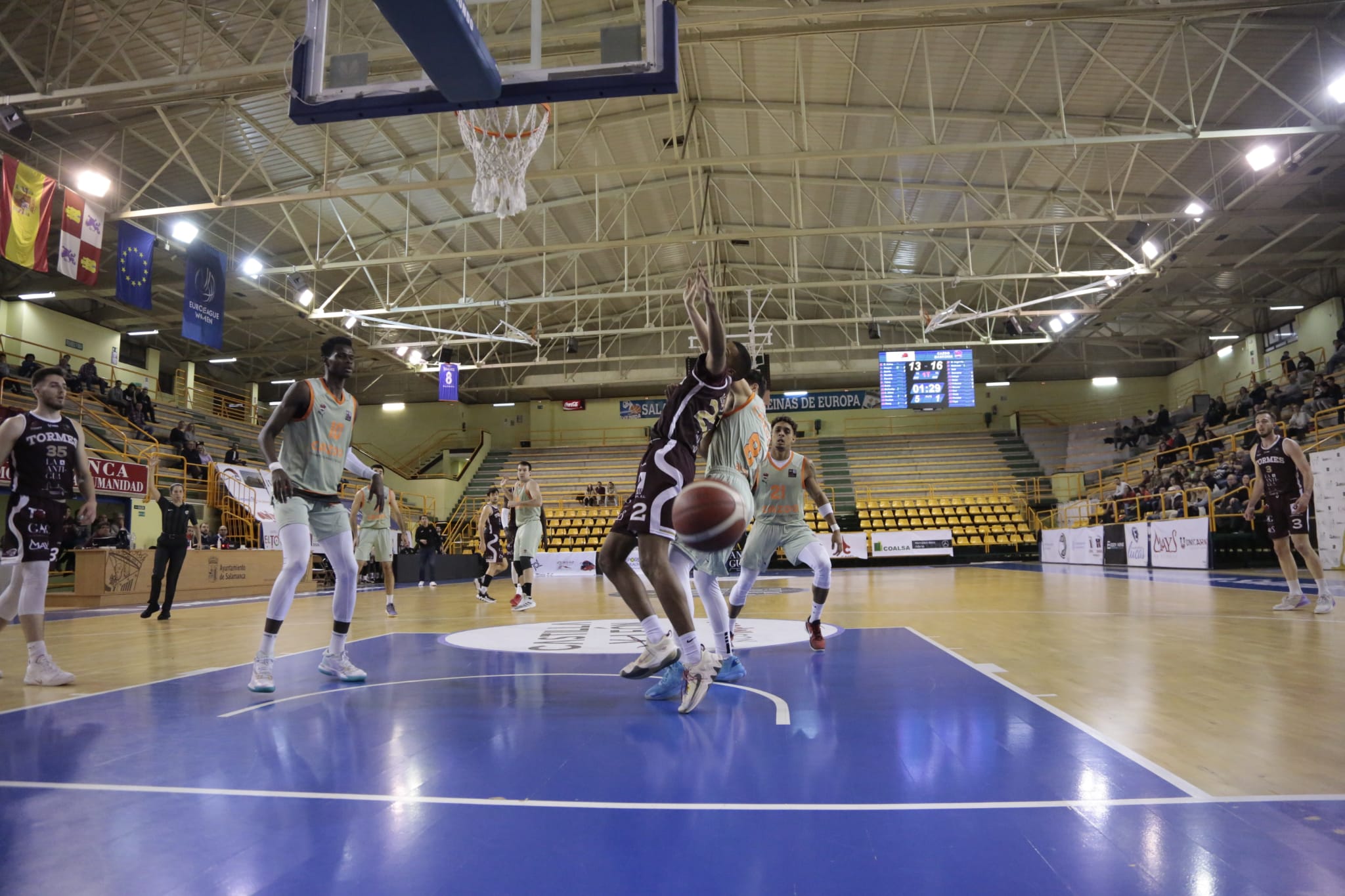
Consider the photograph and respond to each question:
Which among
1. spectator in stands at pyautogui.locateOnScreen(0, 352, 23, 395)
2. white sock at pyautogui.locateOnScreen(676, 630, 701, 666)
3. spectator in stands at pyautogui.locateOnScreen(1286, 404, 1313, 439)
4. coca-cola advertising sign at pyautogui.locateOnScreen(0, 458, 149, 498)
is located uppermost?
spectator in stands at pyautogui.locateOnScreen(0, 352, 23, 395)

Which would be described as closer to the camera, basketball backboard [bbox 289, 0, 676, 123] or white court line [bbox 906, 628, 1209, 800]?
white court line [bbox 906, 628, 1209, 800]

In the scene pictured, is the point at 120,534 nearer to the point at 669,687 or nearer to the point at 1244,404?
the point at 669,687

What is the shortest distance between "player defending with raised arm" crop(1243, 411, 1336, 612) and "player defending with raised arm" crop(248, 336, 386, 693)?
808 cm

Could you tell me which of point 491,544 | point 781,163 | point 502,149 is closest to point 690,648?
point 502,149

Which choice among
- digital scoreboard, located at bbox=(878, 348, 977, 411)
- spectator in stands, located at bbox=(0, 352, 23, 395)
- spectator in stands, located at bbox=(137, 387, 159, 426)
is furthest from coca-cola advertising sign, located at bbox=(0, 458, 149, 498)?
digital scoreboard, located at bbox=(878, 348, 977, 411)

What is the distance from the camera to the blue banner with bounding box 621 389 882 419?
3316 cm

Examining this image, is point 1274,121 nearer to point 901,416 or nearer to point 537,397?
point 901,416

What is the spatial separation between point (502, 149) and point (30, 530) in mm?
6547

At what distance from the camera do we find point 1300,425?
658 inches

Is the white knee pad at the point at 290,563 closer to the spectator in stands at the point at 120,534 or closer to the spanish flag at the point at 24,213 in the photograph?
the spanish flag at the point at 24,213

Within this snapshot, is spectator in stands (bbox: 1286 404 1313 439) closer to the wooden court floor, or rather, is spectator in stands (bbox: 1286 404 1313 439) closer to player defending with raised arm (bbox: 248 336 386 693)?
the wooden court floor

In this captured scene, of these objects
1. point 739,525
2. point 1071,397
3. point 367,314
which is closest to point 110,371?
point 367,314

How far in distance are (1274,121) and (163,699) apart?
65.6ft

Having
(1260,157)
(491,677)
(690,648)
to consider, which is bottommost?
(491,677)
